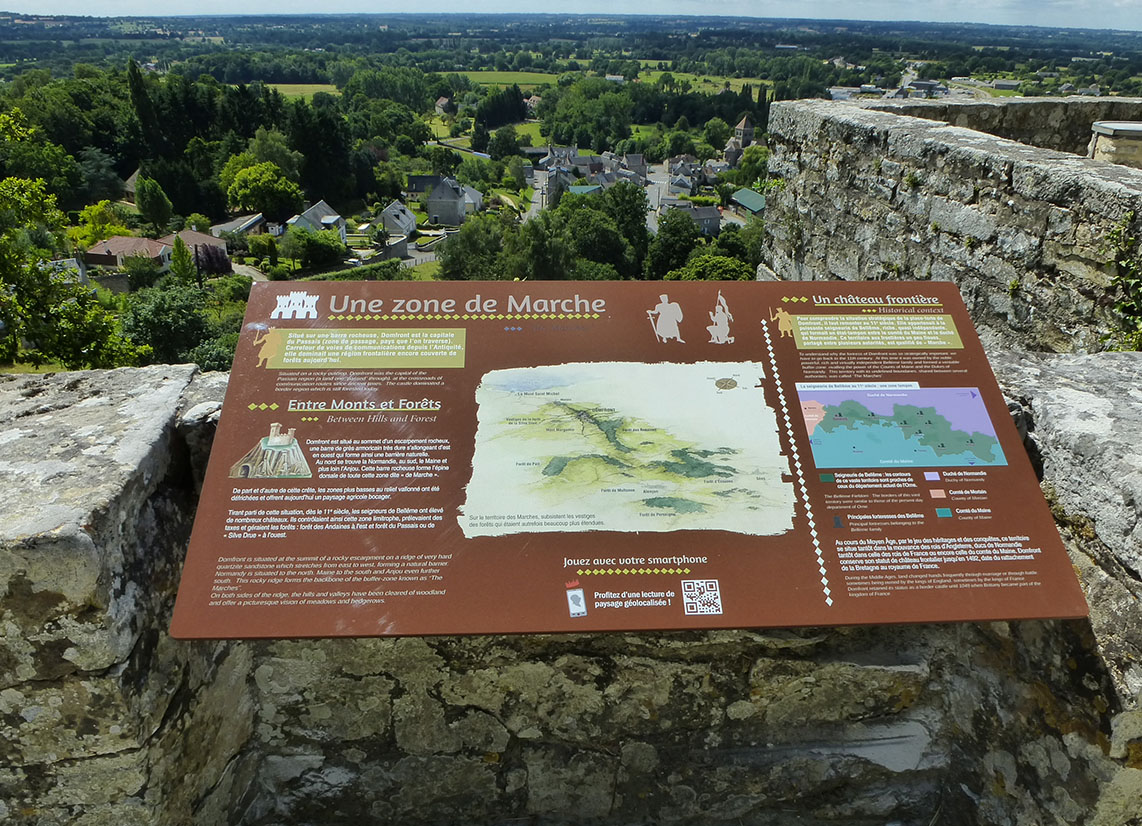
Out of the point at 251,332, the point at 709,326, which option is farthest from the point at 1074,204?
the point at 251,332

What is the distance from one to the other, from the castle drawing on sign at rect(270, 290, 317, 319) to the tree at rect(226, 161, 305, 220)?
176 ft

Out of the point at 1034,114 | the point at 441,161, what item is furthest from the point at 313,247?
the point at 1034,114

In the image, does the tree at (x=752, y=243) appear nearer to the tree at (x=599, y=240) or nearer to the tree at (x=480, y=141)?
the tree at (x=599, y=240)

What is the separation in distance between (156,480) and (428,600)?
0.83 metres

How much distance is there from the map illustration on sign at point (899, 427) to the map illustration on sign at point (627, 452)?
5.2 inches

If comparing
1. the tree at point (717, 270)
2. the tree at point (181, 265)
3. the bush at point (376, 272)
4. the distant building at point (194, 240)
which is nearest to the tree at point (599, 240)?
the bush at point (376, 272)

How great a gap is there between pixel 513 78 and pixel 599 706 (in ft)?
513

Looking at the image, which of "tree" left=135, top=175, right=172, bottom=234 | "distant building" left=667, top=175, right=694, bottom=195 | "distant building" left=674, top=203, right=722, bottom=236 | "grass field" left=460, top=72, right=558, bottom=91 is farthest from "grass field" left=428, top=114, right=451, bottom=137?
"tree" left=135, top=175, right=172, bottom=234

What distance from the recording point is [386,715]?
2240mm

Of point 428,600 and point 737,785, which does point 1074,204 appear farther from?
point 428,600

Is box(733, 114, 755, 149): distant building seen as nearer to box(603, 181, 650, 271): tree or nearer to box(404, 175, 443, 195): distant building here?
box(404, 175, 443, 195): distant building

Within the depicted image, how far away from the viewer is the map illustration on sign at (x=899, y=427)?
1983 mm

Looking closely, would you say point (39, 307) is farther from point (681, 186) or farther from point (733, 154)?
point (733, 154)

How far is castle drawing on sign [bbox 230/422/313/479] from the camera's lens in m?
1.87
